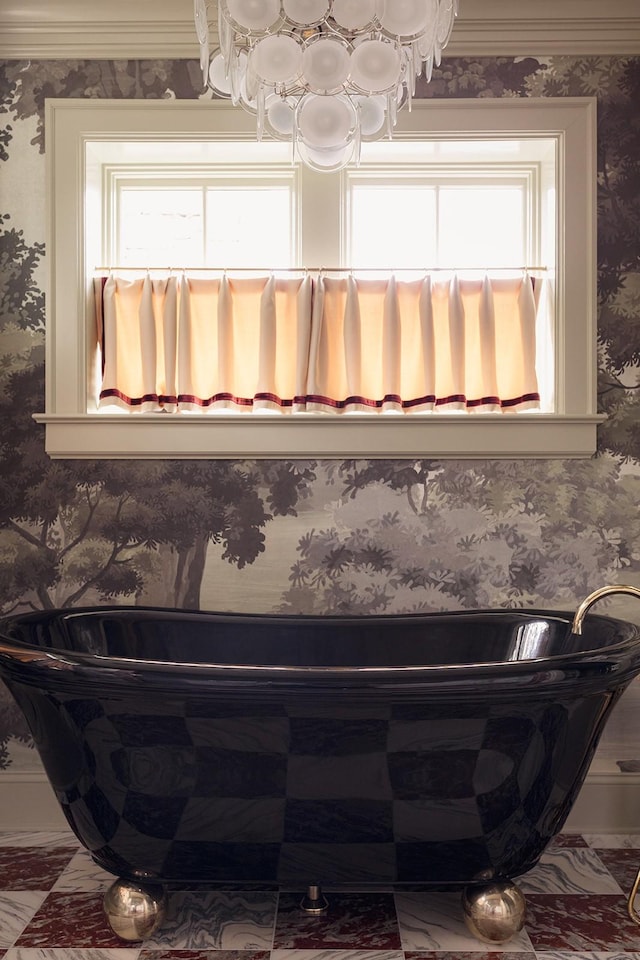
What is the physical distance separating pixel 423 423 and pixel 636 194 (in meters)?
1.00

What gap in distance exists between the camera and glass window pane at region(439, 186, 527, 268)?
2832 mm

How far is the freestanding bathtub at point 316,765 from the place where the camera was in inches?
63.4

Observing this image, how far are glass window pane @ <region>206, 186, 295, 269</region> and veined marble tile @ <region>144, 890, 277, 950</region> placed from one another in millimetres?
1984

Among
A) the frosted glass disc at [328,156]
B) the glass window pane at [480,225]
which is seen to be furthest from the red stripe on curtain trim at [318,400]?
the frosted glass disc at [328,156]

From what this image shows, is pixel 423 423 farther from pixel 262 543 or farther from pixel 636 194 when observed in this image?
pixel 636 194

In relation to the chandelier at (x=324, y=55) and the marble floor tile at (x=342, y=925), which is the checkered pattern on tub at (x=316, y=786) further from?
the chandelier at (x=324, y=55)

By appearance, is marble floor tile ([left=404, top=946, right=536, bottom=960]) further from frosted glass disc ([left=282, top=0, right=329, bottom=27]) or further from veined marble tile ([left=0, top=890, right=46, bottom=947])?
frosted glass disc ([left=282, top=0, right=329, bottom=27])

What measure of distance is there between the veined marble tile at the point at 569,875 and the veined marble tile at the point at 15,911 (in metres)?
1.25

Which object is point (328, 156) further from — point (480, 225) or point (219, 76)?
point (480, 225)

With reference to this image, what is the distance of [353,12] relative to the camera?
1479 millimetres

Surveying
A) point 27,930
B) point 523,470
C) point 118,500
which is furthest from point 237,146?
point 27,930

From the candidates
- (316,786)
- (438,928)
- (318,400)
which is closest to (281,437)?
(318,400)

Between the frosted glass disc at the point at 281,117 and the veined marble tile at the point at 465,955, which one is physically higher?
the frosted glass disc at the point at 281,117

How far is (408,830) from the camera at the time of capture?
67.1 inches
